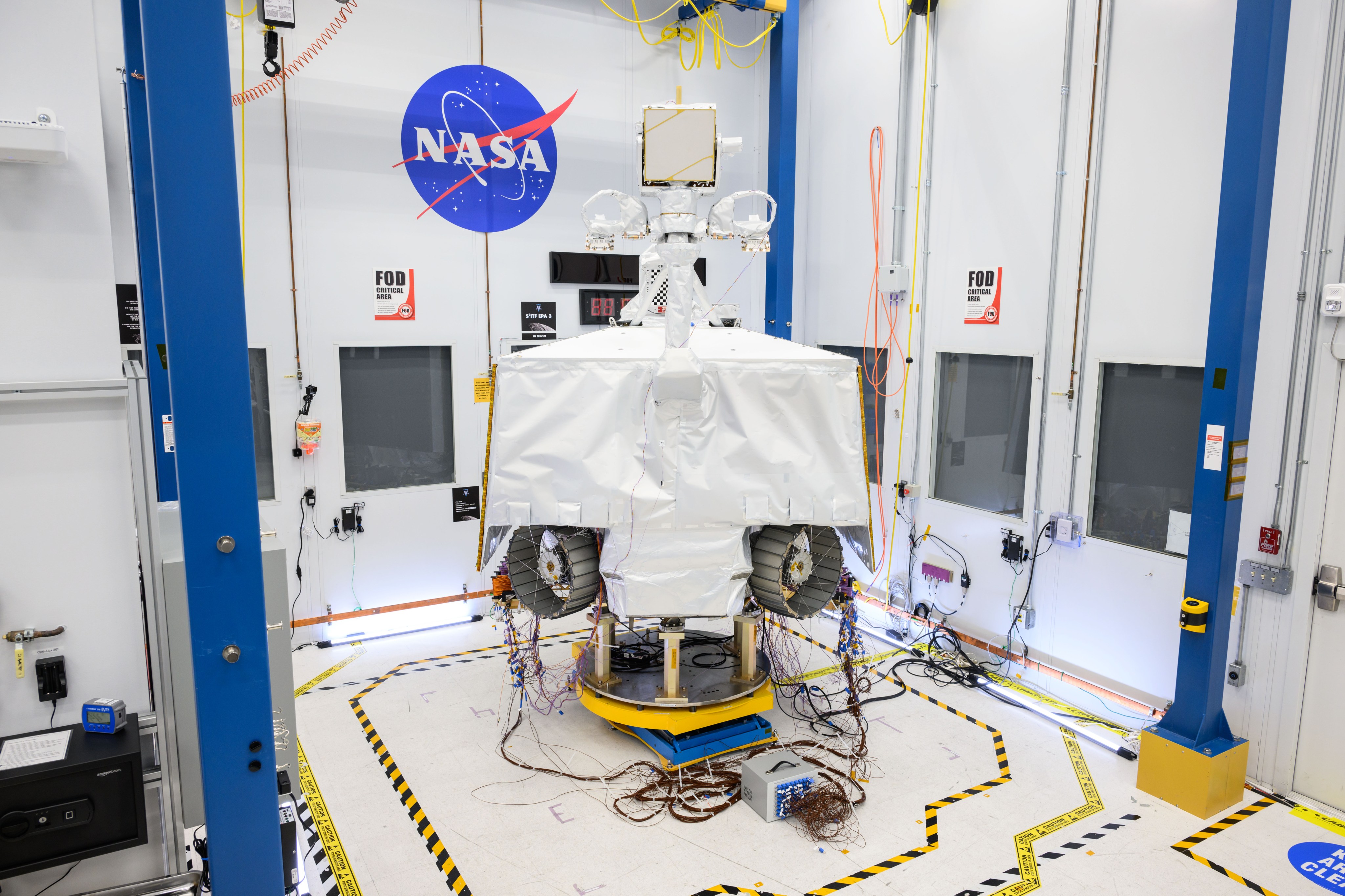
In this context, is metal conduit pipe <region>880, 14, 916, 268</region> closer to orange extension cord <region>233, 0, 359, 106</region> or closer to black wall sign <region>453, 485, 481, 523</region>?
black wall sign <region>453, 485, 481, 523</region>

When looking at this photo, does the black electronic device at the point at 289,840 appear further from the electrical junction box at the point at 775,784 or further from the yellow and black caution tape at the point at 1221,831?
the yellow and black caution tape at the point at 1221,831

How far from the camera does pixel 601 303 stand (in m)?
7.18

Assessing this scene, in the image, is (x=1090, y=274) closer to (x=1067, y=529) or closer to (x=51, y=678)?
(x=1067, y=529)

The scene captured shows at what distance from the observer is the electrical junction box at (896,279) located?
6.32 m

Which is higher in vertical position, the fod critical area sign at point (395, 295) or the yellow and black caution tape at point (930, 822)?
the fod critical area sign at point (395, 295)

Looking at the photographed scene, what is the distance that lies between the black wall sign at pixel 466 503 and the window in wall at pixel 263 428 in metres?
1.36

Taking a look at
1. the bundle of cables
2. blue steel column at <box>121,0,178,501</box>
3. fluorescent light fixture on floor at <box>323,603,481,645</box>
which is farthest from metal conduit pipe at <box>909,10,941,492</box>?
blue steel column at <box>121,0,178,501</box>

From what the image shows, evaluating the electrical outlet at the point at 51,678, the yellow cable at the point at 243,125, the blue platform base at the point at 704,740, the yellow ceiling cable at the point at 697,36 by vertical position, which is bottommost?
the blue platform base at the point at 704,740

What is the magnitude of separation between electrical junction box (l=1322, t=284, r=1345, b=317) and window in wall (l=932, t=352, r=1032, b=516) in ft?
5.83

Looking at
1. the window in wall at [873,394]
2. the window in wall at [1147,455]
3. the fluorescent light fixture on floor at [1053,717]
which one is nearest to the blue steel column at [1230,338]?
the fluorescent light fixture on floor at [1053,717]

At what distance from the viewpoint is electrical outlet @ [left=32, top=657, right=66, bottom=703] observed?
349 centimetres

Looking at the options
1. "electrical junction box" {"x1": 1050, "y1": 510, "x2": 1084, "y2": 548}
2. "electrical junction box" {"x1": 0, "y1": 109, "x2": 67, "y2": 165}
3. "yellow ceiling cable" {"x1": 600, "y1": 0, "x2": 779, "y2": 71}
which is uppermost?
"yellow ceiling cable" {"x1": 600, "y1": 0, "x2": 779, "y2": 71}

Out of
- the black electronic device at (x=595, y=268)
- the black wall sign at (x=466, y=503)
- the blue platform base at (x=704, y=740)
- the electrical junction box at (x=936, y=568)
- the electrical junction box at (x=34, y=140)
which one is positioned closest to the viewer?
the electrical junction box at (x=34, y=140)

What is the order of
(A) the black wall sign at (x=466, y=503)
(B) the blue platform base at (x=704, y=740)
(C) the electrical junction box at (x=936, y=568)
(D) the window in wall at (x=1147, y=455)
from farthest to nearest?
(A) the black wall sign at (x=466, y=503) < (C) the electrical junction box at (x=936, y=568) < (D) the window in wall at (x=1147, y=455) < (B) the blue platform base at (x=704, y=740)
